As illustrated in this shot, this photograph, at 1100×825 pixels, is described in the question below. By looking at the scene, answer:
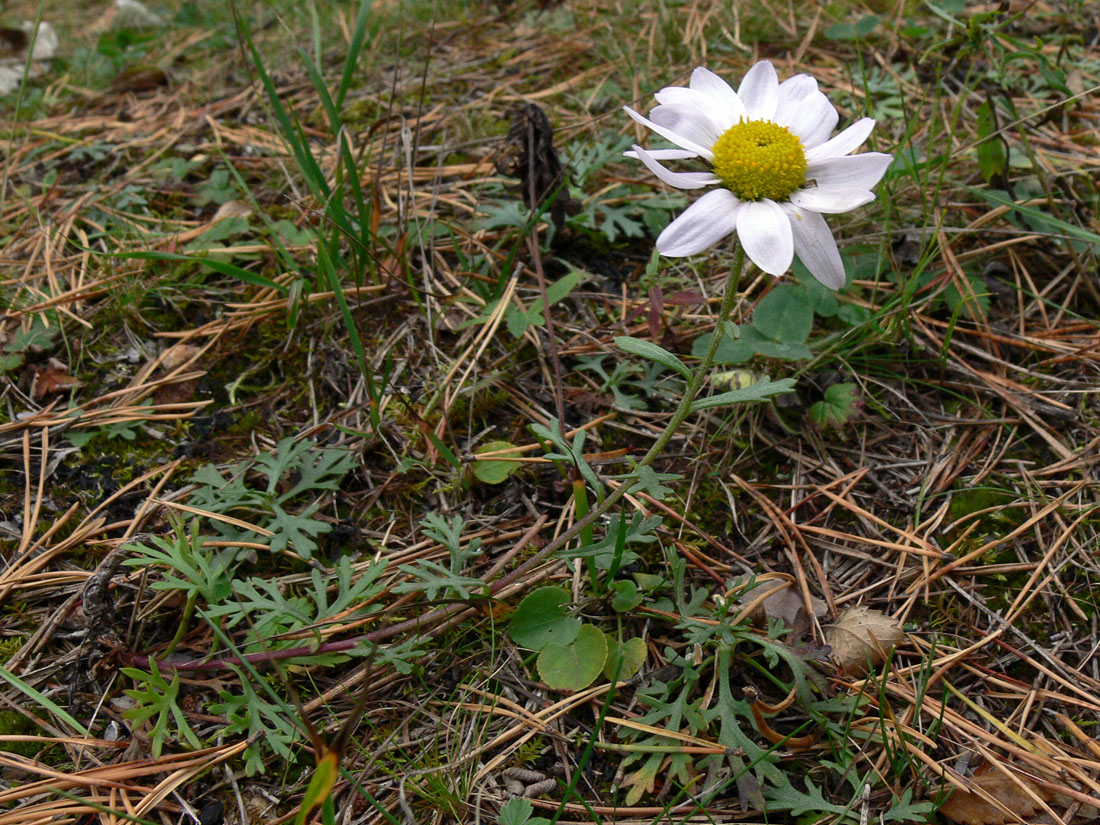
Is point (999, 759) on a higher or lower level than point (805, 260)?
lower

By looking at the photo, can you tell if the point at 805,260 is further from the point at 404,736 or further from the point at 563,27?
the point at 563,27

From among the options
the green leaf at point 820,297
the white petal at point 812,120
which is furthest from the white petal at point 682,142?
the green leaf at point 820,297

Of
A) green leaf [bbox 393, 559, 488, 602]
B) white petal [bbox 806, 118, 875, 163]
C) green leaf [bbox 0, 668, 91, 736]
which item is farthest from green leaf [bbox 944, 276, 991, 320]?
green leaf [bbox 0, 668, 91, 736]

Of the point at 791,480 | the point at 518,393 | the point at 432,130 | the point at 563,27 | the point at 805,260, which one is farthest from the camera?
the point at 563,27

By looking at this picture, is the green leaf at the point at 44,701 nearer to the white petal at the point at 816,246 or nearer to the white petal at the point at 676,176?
the white petal at the point at 676,176

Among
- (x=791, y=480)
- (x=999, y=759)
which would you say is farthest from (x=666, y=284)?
(x=999, y=759)

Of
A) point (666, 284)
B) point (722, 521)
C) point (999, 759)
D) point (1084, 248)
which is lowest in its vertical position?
point (999, 759)

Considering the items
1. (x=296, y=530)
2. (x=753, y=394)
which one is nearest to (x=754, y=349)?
(x=753, y=394)

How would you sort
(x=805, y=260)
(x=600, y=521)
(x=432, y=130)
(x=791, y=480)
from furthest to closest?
(x=432, y=130)
(x=791, y=480)
(x=600, y=521)
(x=805, y=260)
